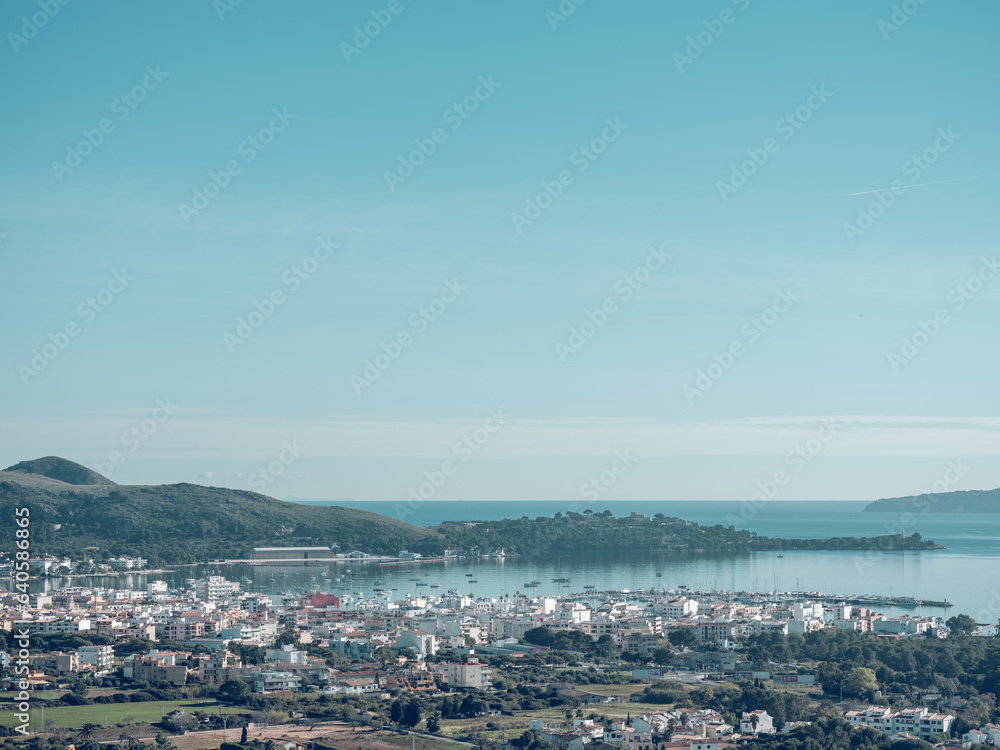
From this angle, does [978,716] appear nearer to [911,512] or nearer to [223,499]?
[223,499]

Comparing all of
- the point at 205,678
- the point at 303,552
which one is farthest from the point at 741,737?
the point at 303,552

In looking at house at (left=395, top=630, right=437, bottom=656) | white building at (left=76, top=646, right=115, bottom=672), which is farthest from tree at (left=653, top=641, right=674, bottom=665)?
white building at (left=76, top=646, right=115, bottom=672)

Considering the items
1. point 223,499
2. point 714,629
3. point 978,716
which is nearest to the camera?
point 978,716

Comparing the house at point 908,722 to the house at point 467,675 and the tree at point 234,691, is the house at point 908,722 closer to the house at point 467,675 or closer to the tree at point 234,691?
the house at point 467,675

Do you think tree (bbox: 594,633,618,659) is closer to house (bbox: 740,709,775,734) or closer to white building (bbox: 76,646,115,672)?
house (bbox: 740,709,775,734)

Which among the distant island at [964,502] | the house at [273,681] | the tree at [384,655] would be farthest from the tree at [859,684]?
the distant island at [964,502]

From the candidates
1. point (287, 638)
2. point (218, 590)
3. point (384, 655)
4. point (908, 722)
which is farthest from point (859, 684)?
point (218, 590)
